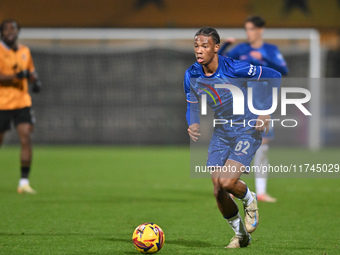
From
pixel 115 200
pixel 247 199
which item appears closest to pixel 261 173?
pixel 115 200

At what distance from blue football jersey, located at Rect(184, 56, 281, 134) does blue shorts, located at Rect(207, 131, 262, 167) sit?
7cm

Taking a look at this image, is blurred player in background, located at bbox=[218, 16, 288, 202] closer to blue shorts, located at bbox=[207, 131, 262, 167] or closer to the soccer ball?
blue shorts, located at bbox=[207, 131, 262, 167]

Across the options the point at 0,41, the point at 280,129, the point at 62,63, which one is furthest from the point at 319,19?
the point at 0,41

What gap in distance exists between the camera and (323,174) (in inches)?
538

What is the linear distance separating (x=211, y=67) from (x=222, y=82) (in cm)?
17

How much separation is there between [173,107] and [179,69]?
1169 millimetres

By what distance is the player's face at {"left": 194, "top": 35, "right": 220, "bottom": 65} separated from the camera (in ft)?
18.2

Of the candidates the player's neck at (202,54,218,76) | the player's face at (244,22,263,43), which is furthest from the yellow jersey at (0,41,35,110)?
the player's neck at (202,54,218,76)

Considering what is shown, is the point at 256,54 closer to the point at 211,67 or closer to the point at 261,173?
the point at 261,173

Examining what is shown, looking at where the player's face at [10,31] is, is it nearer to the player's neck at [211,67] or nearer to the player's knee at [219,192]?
the player's neck at [211,67]

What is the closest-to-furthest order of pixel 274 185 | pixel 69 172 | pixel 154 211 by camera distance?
pixel 154 211
pixel 274 185
pixel 69 172

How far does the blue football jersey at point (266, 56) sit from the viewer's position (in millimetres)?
8633

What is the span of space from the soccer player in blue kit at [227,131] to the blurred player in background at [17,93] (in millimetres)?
4458

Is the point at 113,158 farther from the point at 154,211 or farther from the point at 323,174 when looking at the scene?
the point at 154,211
